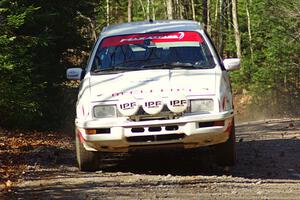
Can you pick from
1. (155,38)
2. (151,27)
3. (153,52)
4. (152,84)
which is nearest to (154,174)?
(152,84)

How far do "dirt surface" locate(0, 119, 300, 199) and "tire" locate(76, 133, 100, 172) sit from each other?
11 centimetres

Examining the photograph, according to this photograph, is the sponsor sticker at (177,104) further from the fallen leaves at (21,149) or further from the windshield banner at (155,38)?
the fallen leaves at (21,149)

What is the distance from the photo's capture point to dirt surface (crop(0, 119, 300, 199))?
632 cm

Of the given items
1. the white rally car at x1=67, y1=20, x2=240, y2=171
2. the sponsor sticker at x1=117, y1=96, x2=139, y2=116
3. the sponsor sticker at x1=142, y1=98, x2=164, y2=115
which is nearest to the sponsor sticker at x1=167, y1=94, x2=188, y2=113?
the white rally car at x1=67, y1=20, x2=240, y2=171

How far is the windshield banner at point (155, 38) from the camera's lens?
850 centimetres

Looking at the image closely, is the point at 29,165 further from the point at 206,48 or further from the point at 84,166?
the point at 206,48

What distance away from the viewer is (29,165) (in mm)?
8281

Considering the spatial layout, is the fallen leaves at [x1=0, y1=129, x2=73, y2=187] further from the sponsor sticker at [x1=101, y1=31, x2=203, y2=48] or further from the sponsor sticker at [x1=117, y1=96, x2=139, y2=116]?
the sponsor sticker at [x1=101, y1=31, x2=203, y2=48]

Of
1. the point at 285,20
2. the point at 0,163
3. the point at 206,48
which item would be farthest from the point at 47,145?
the point at 285,20

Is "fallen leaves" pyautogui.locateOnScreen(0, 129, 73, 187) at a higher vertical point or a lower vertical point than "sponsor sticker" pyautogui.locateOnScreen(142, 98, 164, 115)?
lower

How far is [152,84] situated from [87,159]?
1.32 m

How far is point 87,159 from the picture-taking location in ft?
25.1

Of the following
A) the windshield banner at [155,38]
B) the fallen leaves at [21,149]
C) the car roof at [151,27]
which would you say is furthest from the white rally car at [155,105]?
the fallen leaves at [21,149]

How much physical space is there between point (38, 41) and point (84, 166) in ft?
17.1
